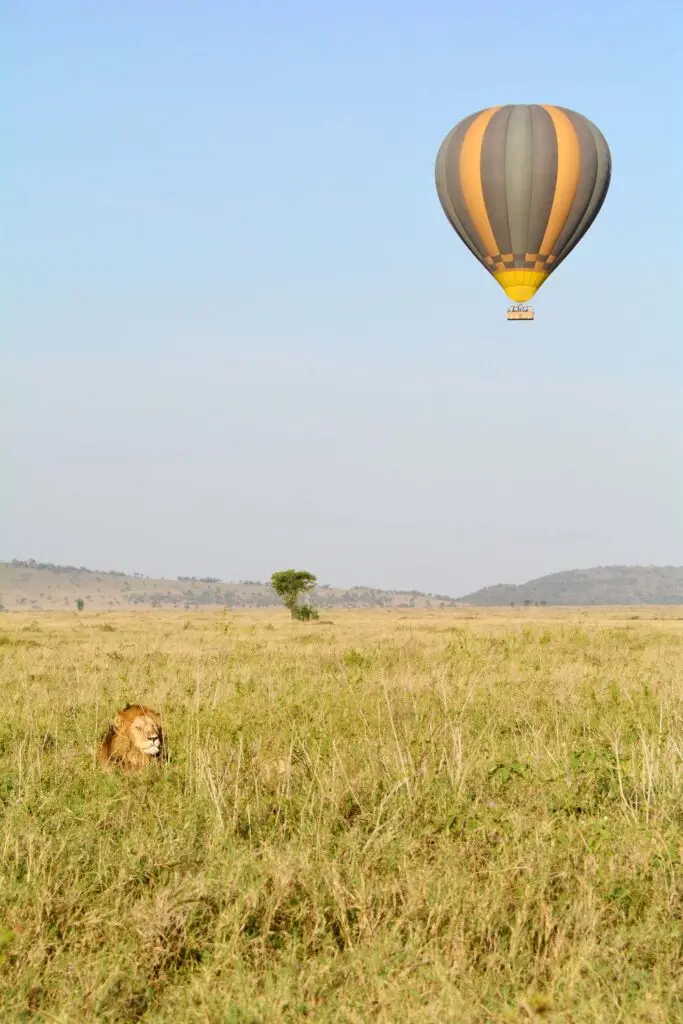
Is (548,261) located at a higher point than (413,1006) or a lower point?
higher

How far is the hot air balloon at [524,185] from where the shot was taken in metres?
35.8

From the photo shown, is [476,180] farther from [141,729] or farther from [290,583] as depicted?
[290,583]

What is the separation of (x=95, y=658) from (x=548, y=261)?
2255 centimetres

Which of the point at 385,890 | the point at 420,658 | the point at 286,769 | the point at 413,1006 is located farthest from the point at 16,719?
the point at 420,658

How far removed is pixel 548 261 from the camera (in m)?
37.5

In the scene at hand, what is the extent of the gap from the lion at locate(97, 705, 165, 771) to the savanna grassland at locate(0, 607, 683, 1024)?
0.72 feet

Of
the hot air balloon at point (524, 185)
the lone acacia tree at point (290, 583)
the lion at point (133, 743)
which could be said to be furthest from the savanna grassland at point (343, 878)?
the lone acacia tree at point (290, 583)

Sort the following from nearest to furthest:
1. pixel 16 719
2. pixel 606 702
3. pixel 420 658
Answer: pixel 16 719 → pixel 606 702 → pixel 420 658

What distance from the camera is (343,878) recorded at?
19.1 feet

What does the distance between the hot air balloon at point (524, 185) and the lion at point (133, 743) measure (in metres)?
30.6

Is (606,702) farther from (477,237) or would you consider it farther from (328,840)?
(477,237)

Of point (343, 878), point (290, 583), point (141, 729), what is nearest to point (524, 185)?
point (141, 729)

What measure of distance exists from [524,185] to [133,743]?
1213 inches

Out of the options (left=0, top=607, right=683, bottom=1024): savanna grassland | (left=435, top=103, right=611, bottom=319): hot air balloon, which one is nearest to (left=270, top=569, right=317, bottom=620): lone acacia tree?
(left=435, top=103, right=611, bottom=319): hot air balloon
